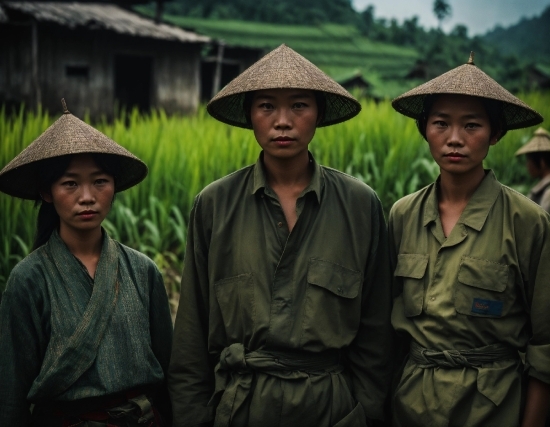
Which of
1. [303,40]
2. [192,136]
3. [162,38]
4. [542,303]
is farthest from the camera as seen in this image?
[303,40]

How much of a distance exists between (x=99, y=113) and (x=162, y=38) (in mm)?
1996

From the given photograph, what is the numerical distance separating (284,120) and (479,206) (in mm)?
718

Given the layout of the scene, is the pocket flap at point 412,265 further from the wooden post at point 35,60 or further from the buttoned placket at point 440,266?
the wooden post at point 35,60

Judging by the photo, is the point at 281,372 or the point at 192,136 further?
the point at 192,136

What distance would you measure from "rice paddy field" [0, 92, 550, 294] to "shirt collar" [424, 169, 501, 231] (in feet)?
9.31

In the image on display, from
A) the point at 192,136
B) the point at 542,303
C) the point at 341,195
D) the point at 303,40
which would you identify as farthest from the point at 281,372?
the point at 303,40

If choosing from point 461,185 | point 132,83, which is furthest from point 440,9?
point 461,185

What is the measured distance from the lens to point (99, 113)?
13125mm

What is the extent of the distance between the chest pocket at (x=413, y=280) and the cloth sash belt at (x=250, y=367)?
30 centimetres

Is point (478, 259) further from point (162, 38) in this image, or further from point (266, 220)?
point (162, 38)

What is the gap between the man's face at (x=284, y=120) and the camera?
6.81 ft

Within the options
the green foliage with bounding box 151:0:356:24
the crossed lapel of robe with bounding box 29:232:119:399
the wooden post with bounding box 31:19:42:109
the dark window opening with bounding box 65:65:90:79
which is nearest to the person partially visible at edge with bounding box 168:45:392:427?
the crossed lapel of robe with bounding box 29:232:119:399

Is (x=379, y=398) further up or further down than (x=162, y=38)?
further down

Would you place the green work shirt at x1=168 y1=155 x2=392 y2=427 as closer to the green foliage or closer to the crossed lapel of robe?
the crossed lapel of robe
